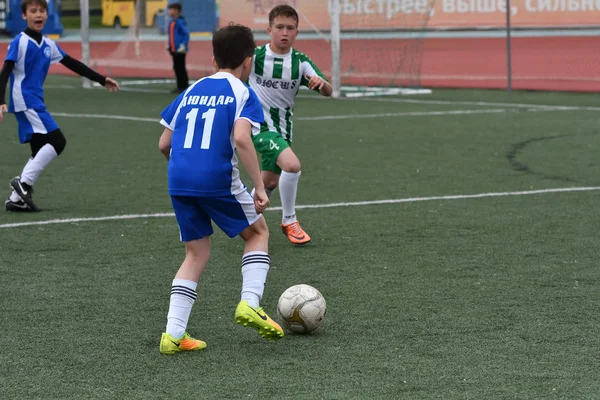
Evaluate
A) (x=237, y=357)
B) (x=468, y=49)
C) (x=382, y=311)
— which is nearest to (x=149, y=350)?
(x=237, y=357)

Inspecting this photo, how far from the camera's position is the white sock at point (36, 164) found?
344 inches

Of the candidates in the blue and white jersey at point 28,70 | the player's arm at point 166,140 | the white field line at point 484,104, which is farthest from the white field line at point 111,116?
the player's arm at point 166,140

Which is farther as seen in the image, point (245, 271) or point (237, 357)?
point (245, 271)

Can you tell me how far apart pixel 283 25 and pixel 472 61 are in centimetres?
1632

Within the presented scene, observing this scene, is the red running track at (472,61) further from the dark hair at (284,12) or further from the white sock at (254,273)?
the white sock at (254,273)

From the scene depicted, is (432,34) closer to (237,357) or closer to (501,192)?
(501,192)

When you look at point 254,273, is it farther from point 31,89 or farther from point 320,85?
point 31,89

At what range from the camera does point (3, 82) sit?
8.54 m

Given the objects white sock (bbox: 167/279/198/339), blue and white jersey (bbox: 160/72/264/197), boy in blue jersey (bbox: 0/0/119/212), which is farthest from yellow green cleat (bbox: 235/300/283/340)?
boy in blue jersey (bbox: 0/0/119/212)

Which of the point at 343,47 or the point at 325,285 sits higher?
the point at 343,47

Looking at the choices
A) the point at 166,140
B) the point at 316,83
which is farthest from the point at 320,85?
the point at 166,140

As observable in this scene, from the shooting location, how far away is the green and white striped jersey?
25.0 ft

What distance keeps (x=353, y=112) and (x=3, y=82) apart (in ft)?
29.9

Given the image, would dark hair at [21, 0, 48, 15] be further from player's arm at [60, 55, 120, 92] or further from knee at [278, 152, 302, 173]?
knee at [278, 152, 302, 173]
